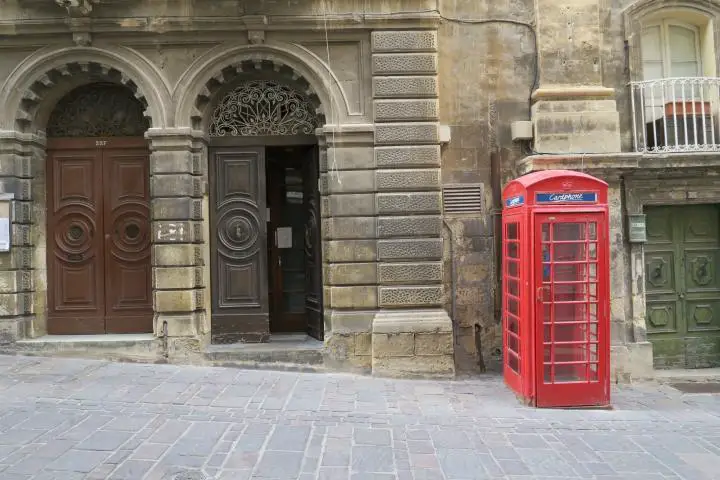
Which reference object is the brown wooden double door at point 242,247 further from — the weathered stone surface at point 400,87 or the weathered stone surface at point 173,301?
the weathered stone surface at point 400,87

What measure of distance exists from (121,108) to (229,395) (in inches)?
192

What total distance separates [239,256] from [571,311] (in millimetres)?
4707

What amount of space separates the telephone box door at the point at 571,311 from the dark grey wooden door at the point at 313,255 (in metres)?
3.40

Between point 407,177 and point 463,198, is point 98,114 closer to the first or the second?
point 407,177

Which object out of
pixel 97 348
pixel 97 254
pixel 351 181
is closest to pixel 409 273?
pixel 351 181

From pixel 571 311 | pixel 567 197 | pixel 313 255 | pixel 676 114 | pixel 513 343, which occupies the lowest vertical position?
pixel 513 343

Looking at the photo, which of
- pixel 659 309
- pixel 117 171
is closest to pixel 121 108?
pixel 117 171

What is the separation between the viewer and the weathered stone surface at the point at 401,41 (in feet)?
27.1

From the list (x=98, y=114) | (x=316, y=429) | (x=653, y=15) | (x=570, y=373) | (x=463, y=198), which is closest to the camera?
(x=316, y=429)

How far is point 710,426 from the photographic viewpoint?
20.3 ft

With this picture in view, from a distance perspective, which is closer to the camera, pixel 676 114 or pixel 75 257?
pixel 676 114

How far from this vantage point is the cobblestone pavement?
483cm

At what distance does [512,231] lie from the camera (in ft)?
23.9

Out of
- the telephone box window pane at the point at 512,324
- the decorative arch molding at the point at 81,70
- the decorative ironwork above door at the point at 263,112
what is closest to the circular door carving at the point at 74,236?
the decorative arch molding at the point at 81,70
